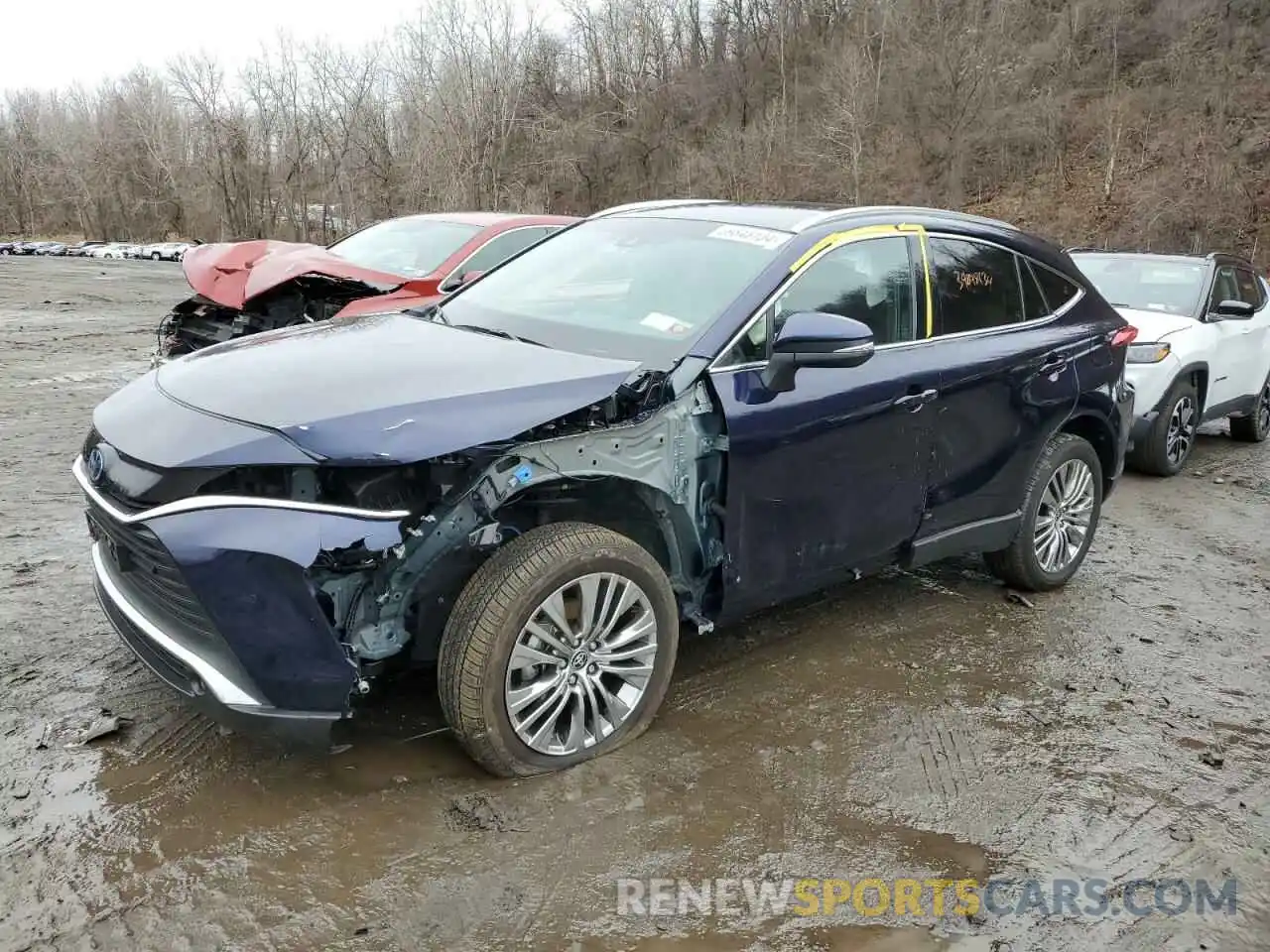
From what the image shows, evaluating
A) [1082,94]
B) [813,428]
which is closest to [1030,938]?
[813,428]

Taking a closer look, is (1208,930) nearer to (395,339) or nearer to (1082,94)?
(395,339)

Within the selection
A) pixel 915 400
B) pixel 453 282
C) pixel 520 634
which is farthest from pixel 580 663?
pixel 453 282

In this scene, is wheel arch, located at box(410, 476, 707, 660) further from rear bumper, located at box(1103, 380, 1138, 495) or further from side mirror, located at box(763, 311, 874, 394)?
Answer: rear bumper, located at box(1103, 380, 1138, 495)

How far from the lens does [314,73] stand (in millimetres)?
51438

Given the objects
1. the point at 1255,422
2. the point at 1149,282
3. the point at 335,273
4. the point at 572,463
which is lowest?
the point at 1255,422

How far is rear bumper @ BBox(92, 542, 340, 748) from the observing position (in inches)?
107

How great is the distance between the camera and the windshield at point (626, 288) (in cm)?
360

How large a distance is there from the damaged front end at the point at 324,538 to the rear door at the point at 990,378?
4.82ft

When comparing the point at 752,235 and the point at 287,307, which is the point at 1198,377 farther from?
the point at 287,307

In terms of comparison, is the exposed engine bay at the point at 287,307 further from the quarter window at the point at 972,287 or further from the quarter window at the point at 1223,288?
the quarter window at the point at 1223,288

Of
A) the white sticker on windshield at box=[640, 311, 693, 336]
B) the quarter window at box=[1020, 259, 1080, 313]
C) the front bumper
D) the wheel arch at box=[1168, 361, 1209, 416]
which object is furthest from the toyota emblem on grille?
the wheel arch at box=[1168, 361, 1209, 416]

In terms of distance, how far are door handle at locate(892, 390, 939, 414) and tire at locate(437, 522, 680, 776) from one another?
1.35 meters

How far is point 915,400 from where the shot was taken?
13.2 feet

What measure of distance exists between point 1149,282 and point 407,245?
665cm
